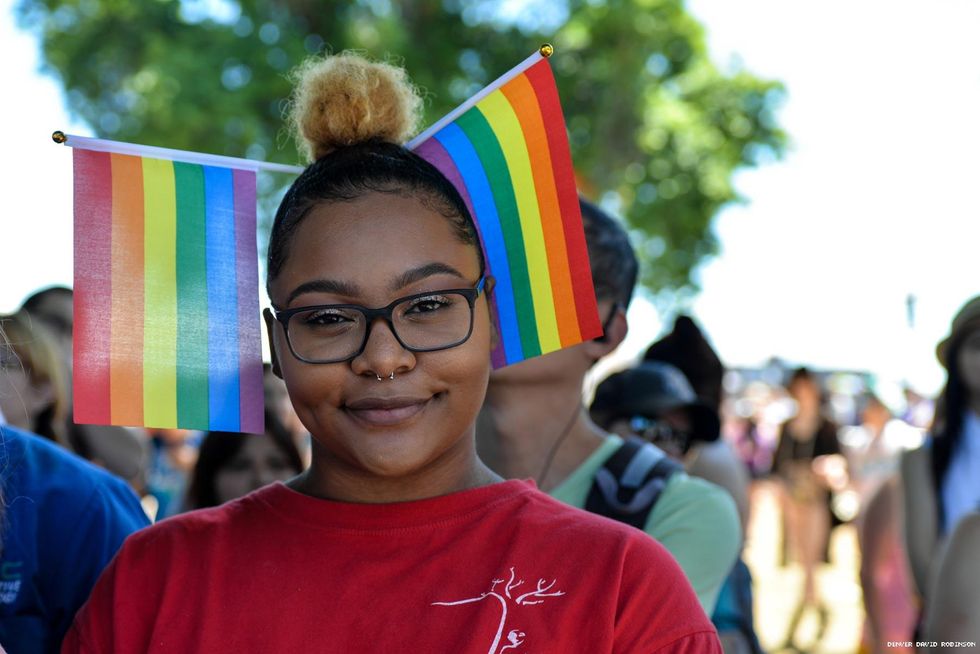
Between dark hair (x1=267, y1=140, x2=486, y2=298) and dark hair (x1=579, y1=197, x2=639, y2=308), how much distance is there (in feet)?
2.79

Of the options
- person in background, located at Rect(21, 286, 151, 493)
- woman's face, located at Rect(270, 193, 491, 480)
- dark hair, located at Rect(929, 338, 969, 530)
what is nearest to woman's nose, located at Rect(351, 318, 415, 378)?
woman's face, located at Rect(270, 193, 491, 480)

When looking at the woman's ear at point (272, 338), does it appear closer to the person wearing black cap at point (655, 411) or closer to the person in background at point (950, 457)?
the person wearing black cap at point (655, 411)

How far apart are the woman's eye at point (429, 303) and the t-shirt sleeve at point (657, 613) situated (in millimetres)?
448

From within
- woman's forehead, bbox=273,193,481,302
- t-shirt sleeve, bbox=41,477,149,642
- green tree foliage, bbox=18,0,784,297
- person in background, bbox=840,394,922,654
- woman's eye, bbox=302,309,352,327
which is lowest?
person in background, bbox=840,394,922,654

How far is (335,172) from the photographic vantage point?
188 centimetres

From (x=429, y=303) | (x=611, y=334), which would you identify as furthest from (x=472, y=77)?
(x=429, y=303)

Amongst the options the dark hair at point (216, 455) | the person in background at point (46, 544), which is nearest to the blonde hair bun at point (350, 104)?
the person in background at point (46, 544)

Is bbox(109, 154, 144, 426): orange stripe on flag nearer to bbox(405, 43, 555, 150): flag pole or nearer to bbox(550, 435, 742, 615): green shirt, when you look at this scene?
bbox(405, 43, 555, 150): flag pole

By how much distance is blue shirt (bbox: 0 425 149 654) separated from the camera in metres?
2.10

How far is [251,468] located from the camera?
4.32 meters

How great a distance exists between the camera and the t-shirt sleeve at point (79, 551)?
212 cm

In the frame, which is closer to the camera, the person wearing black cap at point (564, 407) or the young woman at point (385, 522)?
the young woman at point (385, 522)

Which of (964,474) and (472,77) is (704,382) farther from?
(472,77)

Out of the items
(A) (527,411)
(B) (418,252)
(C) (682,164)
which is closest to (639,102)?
(C) (682,164)
